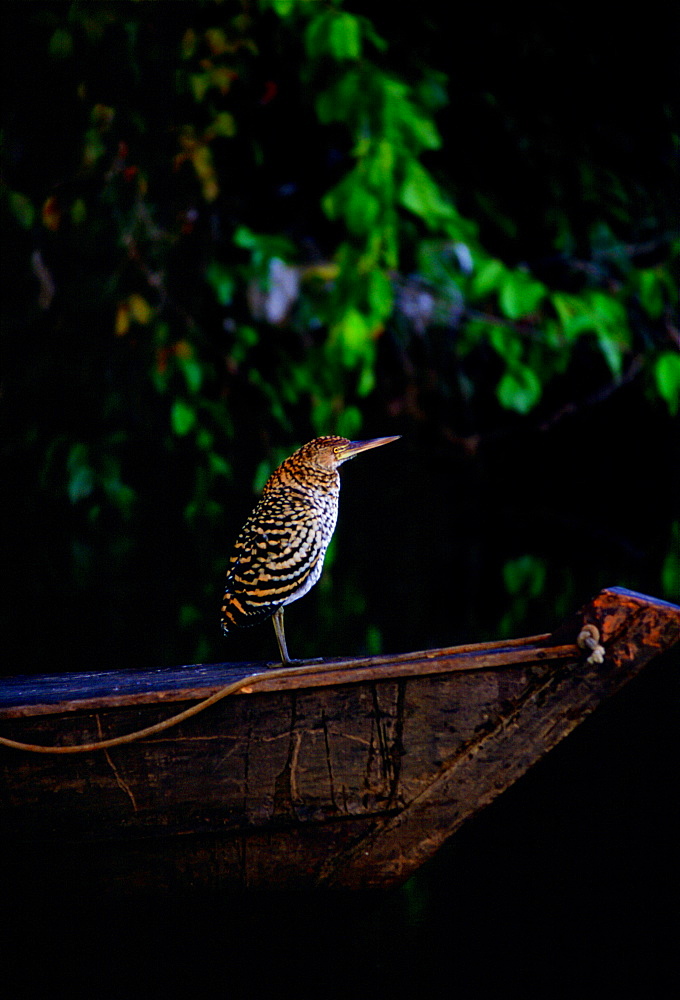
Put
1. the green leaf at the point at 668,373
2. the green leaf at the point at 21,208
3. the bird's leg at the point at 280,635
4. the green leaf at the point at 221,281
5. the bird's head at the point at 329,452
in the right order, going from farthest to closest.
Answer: the green leaf at the point at 221,281
the green leaf at the point at 668,373
the green leaf at the point at 21,208
the bird's head at the point at 329,452
the bird's leg at the point at 280,635

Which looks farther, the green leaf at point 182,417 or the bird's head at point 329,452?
the green leaf at point 182,417

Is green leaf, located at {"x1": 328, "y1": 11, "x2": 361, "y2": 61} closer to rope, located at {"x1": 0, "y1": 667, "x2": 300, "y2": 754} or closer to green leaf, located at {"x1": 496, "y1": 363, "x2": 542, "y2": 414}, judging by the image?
green leaf, located at {"x1": 496, "y1": 363, "x2": 542, "y2": 414}

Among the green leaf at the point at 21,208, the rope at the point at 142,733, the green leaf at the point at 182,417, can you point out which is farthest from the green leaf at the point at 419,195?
the rope at the point at 142,733

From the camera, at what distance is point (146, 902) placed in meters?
2.10

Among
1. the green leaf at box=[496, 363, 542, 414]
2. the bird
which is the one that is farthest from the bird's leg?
the green leaf at box=[496, 363, 542, 414]

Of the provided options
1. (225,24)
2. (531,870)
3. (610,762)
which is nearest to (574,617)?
(531,870)

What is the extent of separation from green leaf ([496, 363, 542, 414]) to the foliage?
0.05 ft

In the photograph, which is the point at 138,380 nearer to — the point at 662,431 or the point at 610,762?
the point at 610,762

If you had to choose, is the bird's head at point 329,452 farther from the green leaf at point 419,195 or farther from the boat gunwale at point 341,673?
the green leaf at point 419,195

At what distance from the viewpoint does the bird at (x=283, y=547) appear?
2215 mm

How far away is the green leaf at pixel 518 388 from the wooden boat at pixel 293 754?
9.75 ft

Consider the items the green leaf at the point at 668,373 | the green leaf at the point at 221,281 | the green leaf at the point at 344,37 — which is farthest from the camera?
the green leaf at the point at 221,281

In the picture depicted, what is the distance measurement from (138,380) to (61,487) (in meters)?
0.64

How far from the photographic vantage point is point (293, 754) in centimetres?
203
